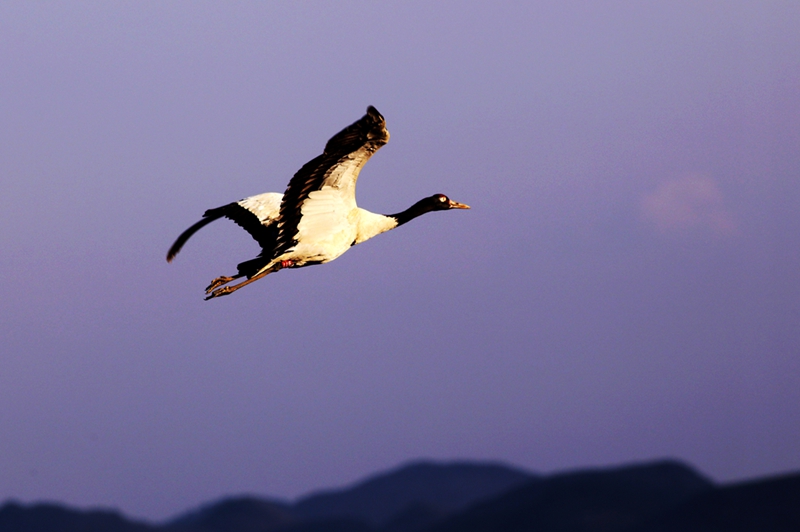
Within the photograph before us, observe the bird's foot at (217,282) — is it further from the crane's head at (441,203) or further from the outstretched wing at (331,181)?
the crane's head at (441,203)

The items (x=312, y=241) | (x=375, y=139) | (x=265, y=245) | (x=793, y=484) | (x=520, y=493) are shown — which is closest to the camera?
(x=375, y=139)

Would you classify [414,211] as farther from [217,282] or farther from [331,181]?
[217,282]

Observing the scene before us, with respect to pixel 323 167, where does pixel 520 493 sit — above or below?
above

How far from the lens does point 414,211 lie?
20219mm

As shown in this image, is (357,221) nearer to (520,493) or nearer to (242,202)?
(242,202)

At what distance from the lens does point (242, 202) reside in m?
20.1

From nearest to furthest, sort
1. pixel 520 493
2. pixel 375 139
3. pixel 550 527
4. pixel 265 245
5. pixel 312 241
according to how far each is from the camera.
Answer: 1. pixel 375 139
2. pixel 312 241
3. pixel 265 245
4. pixel 550 527
5. pixel 520 493

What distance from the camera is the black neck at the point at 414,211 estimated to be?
19891 mm

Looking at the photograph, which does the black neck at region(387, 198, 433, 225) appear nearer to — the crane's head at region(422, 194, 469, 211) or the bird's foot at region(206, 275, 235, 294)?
the crane's head at region(422, 194, 469, 211)

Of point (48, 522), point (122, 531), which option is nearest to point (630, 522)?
point (122, 531)

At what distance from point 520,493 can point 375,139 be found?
6211 inches

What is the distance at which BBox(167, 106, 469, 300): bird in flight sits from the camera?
1617cm

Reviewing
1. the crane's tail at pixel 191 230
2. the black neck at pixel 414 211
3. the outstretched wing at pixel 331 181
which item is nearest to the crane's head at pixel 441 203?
the black neck at pixel 414 211

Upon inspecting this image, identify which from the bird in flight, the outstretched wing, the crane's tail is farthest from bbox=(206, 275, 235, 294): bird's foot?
the crane's tail
